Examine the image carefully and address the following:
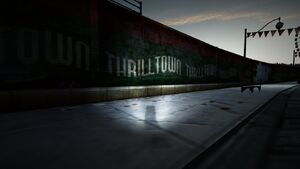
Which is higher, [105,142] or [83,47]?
[83,47]

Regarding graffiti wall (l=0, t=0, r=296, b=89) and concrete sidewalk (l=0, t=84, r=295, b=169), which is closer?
concrete sidewalk (l=0, t=84, r=295, b=169)

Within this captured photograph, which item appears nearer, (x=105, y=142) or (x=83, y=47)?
(x=105, y=142)

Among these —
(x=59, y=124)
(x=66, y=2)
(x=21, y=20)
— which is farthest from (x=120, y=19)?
(x=59, y=124)

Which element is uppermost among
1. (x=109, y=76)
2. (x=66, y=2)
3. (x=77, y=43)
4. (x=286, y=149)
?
(x=66, y=2)

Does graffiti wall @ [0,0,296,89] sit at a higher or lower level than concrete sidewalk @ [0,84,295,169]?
higher

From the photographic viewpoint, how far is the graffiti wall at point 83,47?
6016 millimetres

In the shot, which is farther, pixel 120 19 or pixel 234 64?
pixel 234 64

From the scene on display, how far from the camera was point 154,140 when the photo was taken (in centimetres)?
303

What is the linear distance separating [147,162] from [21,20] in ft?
20.7

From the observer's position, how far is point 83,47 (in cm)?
788

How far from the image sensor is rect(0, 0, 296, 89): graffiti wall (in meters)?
6.02

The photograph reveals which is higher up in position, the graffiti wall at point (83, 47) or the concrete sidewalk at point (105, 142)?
the graffiti wall at point (83, 47)

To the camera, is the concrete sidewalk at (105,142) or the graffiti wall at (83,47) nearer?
the concrete sidewalk at (105,142)

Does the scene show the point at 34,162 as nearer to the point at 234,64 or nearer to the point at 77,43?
the point at 77,43
